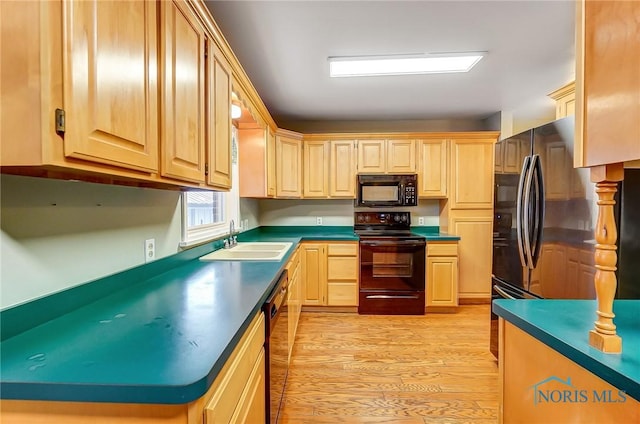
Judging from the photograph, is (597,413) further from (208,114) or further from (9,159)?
(208,114)

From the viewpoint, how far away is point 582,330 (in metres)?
0.99

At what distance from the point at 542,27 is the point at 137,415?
9.44 ft

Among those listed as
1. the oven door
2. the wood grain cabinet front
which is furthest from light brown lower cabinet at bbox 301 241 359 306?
the wood grain cabinet front

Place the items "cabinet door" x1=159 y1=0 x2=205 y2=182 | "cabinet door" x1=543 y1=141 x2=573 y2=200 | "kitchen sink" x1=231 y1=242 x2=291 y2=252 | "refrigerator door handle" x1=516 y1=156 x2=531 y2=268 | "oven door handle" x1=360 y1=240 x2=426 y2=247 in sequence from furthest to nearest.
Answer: "oven door handle" x1=360 y1=240 x2=426 y2=247, "kitchen sink" x1=231 y1=242 x2=291 y2=252, "refrigerator door handle" x1=516 y1=156 x2=531 y2=268, "cabinet door" x1=543 y1=141 x2=573 y2=200, "cabinet door" x1=159 y1=0 x2=205 y2=182

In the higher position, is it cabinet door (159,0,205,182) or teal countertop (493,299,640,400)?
cabinet door (159,0,205,182)

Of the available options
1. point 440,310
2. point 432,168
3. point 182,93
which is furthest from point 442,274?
point 182,93

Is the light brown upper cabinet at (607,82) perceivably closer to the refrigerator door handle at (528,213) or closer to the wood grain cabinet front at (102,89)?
the refrigerator door handle at (528,213)

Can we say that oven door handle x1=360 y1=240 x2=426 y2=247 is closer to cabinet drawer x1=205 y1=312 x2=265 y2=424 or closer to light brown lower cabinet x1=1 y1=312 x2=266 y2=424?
cabinet drawer x1=205 y1=312 x2=265 y2=424

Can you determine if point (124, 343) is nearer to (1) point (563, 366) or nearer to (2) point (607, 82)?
(1) point (563, 366)

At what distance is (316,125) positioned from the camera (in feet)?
13.4

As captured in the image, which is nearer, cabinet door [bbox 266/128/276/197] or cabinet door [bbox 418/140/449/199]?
cabinet door [bbox 266/128/276/197]

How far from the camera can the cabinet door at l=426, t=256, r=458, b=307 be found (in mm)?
3420

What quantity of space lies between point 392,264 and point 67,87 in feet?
10.4

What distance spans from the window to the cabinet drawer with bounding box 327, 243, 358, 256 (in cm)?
111
